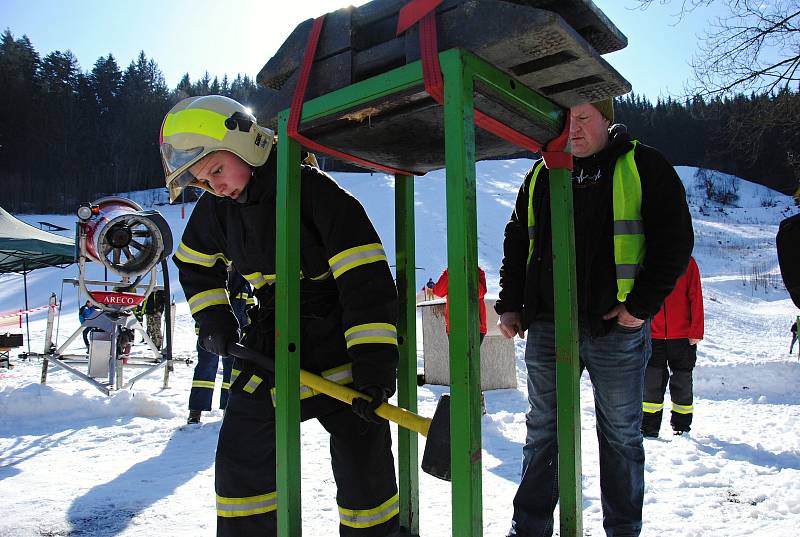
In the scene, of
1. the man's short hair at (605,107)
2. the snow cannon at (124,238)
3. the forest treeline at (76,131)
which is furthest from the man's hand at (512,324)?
the forest treeline at (76,131)

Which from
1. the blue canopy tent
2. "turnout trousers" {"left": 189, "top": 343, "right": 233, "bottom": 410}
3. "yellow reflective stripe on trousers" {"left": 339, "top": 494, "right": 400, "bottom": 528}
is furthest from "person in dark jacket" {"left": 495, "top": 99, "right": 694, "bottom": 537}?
the blue canopy tent

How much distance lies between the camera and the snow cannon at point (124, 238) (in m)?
6.54

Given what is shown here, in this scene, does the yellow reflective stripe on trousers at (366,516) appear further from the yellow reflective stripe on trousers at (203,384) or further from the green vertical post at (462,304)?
the yellow reflective stripe on trousers at (203,384)

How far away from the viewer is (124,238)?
21.9 ft

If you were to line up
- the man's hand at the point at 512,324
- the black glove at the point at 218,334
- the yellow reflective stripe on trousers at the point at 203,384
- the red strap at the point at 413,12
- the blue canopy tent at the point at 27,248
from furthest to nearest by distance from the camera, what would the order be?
the blue canopy tent at the point at 27,248, the yellow reflective stripe on trousers at the point at 203,384, the man's hand at the point at 512,324, the black glove at the point at 218,334, the red strap at the point at 413,12

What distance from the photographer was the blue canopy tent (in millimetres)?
10672

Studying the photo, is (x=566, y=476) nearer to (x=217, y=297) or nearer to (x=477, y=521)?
(x=477, y=521)

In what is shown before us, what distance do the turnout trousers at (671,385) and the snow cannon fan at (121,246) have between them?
5.16 metres

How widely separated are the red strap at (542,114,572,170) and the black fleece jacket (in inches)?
13.3

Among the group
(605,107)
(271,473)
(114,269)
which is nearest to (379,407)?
(271,473)

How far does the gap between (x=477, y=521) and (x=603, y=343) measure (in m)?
1.09

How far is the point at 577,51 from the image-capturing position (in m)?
1.59

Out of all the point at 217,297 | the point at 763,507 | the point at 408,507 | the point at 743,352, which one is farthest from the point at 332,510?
the point at 743,352

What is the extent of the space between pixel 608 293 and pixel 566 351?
0.36 metres
